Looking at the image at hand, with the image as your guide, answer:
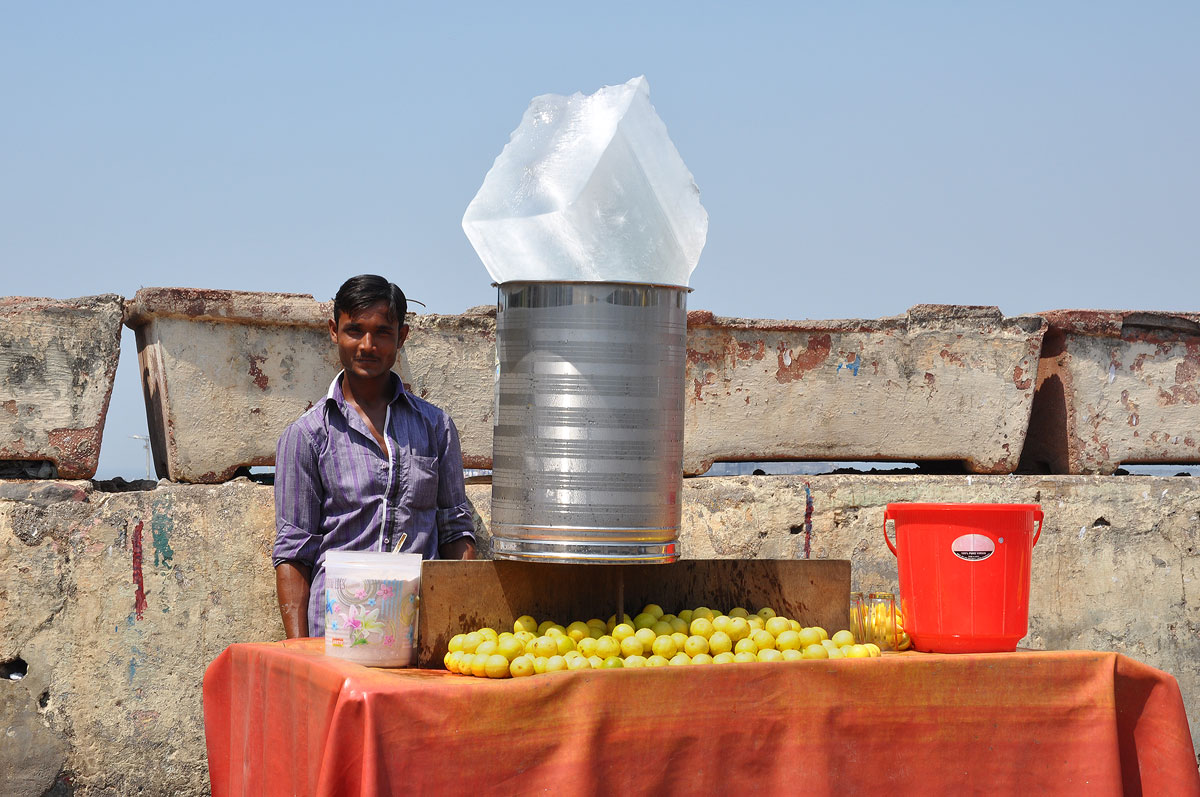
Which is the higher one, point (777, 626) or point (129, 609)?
point (777, 626)

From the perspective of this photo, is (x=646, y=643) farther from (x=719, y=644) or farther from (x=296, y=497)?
(x=296, y=497)

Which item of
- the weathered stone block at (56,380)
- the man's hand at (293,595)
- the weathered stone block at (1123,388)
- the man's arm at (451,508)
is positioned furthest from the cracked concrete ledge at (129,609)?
the weathered stone block at (1123,388)

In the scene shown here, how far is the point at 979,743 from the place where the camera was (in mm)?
2691

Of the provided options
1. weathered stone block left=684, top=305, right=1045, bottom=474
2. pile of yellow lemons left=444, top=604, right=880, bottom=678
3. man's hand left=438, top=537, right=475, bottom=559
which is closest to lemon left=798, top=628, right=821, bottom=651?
pile of yellow lemons left=444, top=604, right=880, bottom=678

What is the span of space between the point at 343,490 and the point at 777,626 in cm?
124

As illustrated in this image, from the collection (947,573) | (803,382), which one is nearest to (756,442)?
(803,382)

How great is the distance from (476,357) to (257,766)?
1.80m

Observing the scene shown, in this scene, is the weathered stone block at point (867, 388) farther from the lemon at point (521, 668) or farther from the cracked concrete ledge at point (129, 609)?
the lemon at point (521, 668)

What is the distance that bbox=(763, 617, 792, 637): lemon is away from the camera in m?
2.77

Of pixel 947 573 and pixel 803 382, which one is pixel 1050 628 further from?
pixel 947 573

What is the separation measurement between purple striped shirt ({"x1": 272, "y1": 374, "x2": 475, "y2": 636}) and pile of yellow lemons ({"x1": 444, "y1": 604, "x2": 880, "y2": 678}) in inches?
27.3

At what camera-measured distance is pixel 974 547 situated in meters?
2.88

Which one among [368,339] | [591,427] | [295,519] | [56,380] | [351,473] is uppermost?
[368,339]

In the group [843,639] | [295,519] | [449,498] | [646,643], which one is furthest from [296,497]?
[843,639]
